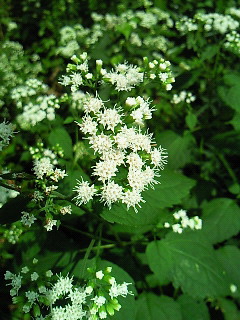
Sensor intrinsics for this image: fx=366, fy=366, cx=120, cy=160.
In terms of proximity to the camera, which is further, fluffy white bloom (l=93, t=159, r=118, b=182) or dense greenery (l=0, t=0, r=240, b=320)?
dense greenery (l=0, t=0, r=240, b=320)

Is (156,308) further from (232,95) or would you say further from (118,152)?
(232,95)

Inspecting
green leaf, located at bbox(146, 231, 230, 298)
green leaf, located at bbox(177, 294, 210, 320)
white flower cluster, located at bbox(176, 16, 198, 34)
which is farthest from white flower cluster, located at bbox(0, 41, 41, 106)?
green leaf, located at bbox(177, 294, 210, 320)

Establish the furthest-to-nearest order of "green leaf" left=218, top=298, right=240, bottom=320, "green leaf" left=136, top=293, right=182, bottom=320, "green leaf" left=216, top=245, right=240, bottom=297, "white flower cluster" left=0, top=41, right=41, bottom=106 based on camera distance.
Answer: "white flower cluster" left=0, top=41, right=41, bottom=106 → "green leaf" left=218, top=298, right=240, bottom=320 → "green leaf" left=216, top=245, right=240, bottom=297 → "green leaf" left=136, top=293, right=182, bottom=320

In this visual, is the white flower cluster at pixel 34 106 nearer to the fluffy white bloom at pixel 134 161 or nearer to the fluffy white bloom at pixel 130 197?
the fluffy white bloom at pixel 134 161

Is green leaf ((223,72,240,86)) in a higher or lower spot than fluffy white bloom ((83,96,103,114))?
lower

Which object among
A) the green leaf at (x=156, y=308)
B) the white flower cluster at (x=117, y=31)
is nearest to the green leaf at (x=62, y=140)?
the white flower cluster at (x=117, y=31)

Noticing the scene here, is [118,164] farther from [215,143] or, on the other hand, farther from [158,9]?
[158,9]

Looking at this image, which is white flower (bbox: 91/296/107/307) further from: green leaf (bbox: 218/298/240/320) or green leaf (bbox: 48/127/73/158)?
green leaf (bbox: 218/298/240/320)
